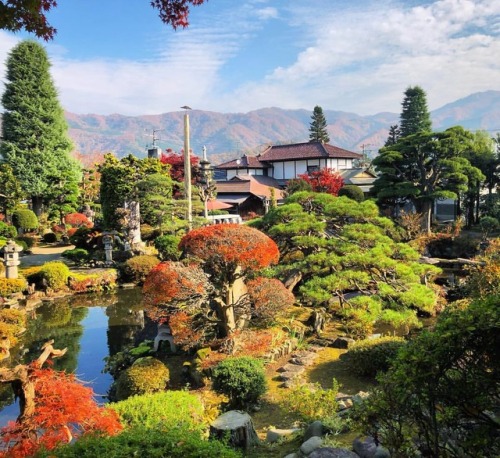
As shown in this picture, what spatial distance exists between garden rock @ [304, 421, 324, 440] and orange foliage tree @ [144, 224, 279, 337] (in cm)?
394

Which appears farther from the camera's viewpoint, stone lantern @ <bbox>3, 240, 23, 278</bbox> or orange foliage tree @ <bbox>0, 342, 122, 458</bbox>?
stone lantern @ <bbox>3, 240, 23, 278</bbox>

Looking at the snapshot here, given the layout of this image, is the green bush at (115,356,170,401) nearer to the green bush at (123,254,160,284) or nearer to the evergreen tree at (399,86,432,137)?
the green bush at (123,254,160,284)

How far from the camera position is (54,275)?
1722cm

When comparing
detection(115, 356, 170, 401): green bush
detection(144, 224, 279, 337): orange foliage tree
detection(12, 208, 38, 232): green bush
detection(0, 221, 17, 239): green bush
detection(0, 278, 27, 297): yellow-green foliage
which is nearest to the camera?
detection(115, 356, 170, 401): green bush

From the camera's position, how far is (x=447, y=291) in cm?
1444

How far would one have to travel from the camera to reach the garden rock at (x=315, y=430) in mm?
5434

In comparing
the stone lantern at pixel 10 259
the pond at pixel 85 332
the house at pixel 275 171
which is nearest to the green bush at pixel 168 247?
the pond at pixel 85 332

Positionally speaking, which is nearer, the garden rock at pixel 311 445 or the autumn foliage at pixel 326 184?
the garden rock at pixel 311 445

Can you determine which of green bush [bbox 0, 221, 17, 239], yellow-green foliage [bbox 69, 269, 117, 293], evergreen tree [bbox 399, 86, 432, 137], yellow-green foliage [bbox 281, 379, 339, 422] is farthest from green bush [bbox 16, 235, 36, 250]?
evergreen tree [bbox 399, 86, 432, 137]

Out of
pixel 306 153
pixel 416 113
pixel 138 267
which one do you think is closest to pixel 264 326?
pixel 138 267

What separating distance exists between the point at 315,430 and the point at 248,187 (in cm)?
2774

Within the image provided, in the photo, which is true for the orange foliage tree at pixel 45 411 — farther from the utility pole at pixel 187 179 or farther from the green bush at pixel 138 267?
the utility pole at pixel 187 179

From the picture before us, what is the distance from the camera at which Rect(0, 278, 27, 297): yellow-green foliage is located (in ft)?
Answer: 50.0

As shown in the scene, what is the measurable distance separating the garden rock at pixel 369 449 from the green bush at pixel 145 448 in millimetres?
1575
